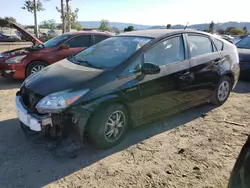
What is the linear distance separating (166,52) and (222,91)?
1908 mm

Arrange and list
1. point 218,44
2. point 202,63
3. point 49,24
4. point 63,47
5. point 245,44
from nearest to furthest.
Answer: point 202,63
point 218,44
point 63,47
point 245,44
point 49,24

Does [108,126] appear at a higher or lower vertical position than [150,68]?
lower

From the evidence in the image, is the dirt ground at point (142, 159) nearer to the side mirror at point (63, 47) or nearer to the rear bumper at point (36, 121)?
the rear bumper at point (36, 121)

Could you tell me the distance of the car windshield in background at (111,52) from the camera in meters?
3.66

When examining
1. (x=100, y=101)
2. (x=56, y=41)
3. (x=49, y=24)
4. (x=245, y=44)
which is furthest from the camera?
(x=49, y=24)

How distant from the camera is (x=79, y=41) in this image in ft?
24.5

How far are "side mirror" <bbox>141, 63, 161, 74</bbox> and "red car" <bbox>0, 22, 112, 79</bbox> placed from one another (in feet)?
13.4

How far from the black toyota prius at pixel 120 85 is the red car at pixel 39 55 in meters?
2.89

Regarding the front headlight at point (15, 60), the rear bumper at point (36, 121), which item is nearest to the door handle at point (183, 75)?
the rear bumper at point (36, 121)

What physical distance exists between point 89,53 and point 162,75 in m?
1.38

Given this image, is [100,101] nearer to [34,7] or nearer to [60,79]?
[60,79]

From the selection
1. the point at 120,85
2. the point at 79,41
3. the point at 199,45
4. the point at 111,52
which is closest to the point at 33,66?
the point at 79,41

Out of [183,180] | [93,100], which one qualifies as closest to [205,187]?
[183,180]

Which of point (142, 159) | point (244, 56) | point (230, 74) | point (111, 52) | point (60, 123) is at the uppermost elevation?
point (111, 52)
